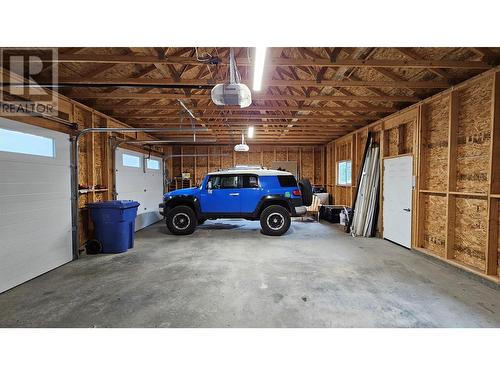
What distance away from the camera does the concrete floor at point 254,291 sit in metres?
2.43

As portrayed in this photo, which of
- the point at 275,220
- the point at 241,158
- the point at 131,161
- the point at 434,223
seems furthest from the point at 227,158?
the point at 434,223

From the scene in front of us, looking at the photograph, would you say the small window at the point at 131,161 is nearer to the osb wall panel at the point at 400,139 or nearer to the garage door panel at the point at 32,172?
the garage door panel at the point at 32,172

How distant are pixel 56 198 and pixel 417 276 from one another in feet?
20.4

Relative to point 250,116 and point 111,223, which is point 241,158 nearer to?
point 250,116

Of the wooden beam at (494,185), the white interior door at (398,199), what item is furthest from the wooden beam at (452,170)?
the white interior door at (398,199)

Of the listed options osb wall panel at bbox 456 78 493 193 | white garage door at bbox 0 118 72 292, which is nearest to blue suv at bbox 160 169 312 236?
white garage door at bbox 0 118 72 292

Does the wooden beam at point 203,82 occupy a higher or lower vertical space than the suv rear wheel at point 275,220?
higher

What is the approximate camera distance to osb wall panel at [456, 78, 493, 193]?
345cm

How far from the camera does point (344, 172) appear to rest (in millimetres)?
8883

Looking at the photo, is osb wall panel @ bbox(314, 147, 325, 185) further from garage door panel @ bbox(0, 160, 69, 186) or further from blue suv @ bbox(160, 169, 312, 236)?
garage door panel @ bbox(0, 160, 69, 186)

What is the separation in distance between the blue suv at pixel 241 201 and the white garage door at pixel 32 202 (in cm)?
255

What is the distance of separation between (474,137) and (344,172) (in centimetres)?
524

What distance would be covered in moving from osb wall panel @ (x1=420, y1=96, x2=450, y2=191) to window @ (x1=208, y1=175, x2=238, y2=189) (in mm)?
4318

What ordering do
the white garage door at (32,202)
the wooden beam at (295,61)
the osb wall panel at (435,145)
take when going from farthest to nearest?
1. the osb wall panel at (435,145)
2. the white garage door at (32,202)
3. the wooden beam at (295,61)
